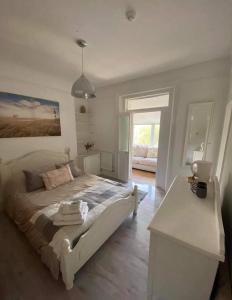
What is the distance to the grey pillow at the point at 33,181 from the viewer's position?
2133mm

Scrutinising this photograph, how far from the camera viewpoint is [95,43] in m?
1.81

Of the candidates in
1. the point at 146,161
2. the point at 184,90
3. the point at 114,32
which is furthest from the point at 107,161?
the point at 114,32

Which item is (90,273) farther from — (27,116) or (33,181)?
(27,116)

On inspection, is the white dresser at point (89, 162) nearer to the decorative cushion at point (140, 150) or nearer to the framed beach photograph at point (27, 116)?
the framed beach photograph at point (27, 116)

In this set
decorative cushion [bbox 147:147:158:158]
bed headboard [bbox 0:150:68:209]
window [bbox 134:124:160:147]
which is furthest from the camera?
window [bbox 134:124:160:147]

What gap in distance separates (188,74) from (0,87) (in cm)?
336

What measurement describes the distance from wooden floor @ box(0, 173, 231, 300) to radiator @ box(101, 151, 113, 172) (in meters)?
2.18

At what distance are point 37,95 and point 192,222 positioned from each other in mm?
3232

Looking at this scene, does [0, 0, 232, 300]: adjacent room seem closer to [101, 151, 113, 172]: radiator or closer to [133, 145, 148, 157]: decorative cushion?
[101, 151, 113, 172]: radiator

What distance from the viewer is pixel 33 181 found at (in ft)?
7.09

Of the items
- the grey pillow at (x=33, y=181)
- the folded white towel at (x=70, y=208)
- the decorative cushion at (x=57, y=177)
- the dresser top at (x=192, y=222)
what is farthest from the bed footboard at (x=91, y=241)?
the grey pillow at (x=33, y=181)

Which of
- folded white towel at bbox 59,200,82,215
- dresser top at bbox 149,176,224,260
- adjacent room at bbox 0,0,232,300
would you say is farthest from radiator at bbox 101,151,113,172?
dresser top at bbox 149,176,224,260

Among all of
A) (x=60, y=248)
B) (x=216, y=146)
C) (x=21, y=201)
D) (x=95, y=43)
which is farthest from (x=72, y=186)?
(x=216, y=146)

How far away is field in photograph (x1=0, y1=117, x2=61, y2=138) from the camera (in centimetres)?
234
